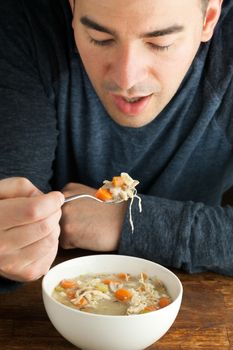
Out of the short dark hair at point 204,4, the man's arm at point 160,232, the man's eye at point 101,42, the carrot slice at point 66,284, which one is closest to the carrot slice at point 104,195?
the man's arm at point 160,232

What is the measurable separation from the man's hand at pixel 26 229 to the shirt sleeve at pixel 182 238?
0.24 m

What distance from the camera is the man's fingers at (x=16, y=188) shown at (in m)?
1.15

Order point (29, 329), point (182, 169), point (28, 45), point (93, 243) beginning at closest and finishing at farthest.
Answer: point (29, 329) → point (93, 243) → point (28, 45) → point (182, 169)

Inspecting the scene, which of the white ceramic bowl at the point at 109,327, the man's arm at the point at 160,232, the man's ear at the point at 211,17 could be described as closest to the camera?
the white ceramic bowl at the point at 109,327

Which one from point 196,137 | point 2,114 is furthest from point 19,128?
point 196,137

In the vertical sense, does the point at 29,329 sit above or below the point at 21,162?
below

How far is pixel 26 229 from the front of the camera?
3.54 feet

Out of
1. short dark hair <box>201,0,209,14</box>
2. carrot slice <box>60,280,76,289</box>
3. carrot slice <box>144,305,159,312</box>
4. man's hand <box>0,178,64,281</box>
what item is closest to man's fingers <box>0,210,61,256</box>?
man's hand <box>0,178,64,281</box>

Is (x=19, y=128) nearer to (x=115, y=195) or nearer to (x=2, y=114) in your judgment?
(x=2, y=114)

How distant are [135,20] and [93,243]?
1.59ft

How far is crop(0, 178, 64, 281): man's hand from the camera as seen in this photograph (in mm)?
1048

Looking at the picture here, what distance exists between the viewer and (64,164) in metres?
1.70

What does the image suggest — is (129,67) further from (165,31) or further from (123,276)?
(123,276)

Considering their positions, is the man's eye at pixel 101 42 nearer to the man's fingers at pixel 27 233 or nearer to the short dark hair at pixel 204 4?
the short dark hair at pixel 204 4
